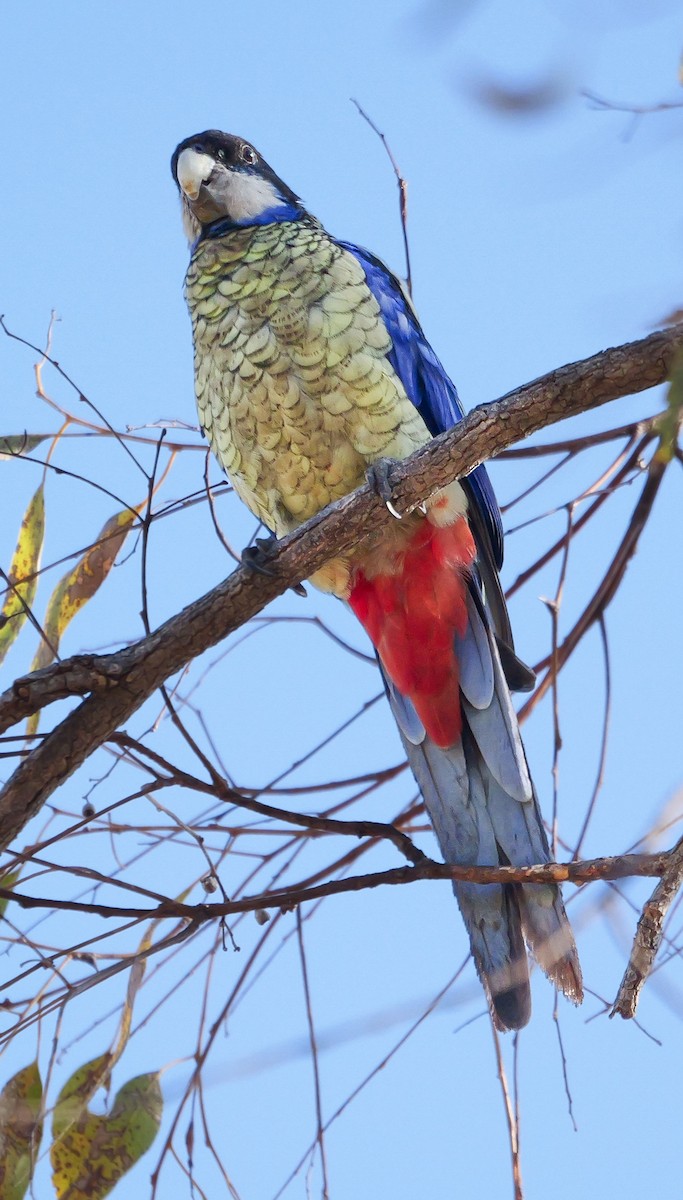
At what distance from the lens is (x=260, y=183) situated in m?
2.78

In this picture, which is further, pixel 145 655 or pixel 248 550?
pixel 248 550

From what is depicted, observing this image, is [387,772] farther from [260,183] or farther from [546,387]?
[260,183]

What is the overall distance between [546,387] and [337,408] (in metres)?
0.68

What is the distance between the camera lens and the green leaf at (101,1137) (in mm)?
1938

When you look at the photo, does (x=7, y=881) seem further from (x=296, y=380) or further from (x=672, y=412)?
(x=672, y=412)

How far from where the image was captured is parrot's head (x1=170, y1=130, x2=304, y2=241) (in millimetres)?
2688

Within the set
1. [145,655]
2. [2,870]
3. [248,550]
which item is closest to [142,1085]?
[2,870]

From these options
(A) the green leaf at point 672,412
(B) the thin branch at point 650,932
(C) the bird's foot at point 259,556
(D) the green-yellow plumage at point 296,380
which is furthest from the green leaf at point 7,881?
(A) the green leaf at point 672,412

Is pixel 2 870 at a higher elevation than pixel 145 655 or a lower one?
lower

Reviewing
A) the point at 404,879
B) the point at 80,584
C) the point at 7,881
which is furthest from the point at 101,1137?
the point at 80,584

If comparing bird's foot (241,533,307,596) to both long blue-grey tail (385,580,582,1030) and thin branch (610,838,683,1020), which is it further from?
thin branch (610,838,683,1020)

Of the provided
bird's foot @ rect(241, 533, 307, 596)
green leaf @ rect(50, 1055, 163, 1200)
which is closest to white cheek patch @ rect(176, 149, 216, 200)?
bird's foot @ rect(241, 533, 307, 596)

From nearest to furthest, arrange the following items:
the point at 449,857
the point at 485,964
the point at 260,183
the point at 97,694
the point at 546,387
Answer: the point at 546,387 < the point at 97,694 < the point at 485,964 < the point at 449,857 < the point at 260,183

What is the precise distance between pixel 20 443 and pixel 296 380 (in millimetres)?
540
